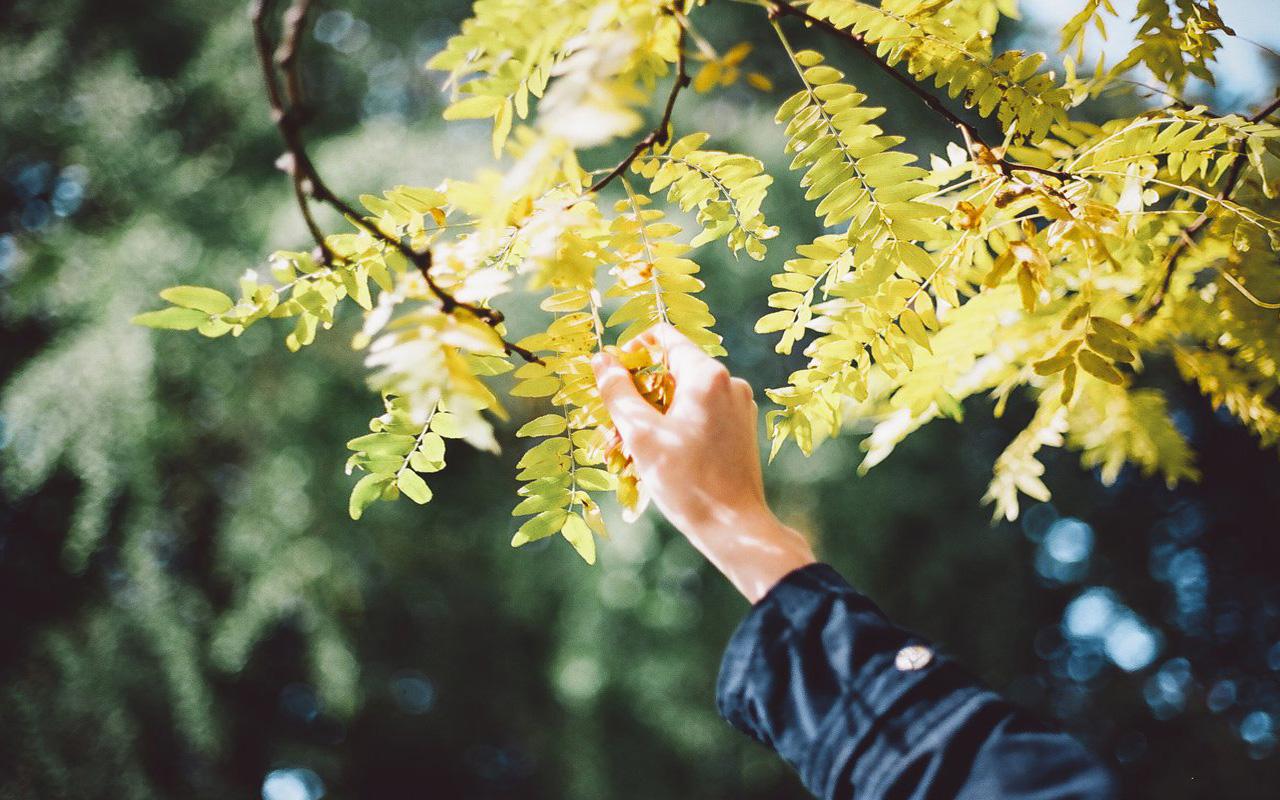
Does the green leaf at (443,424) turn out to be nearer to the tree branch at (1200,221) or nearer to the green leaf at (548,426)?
the green leaf at (548,426)

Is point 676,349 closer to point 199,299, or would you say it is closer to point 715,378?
point 715,378

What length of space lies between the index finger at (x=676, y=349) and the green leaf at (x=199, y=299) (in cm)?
33

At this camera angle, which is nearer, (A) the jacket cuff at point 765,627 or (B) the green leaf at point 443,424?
(A) the jacket cuff at point 765,627

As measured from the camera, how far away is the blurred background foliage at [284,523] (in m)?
3.01

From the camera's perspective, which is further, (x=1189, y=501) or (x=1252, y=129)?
(x=1189, y=501)

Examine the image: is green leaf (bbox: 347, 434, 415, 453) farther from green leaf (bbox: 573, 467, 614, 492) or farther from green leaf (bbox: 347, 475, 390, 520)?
green leaf (bbox: 573, 467, 614, 492)

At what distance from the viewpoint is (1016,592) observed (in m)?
4.31

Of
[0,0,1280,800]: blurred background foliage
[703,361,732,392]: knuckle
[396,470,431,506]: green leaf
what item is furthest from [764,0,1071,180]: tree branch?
[0,0,1280,800]: blurred background foliage

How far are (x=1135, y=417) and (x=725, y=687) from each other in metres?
1.01

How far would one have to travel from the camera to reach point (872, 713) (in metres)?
0.41

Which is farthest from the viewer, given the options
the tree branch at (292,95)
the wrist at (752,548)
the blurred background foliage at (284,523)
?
the blurred background foliage at (284,523)

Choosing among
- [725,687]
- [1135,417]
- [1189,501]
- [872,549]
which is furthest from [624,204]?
[1189,501]

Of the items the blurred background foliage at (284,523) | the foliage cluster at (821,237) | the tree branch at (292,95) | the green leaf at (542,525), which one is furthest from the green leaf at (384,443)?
Result: the blurred background foliage at (284,523)

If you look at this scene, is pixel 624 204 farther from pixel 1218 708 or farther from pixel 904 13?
pixel 1218 708
